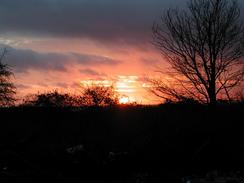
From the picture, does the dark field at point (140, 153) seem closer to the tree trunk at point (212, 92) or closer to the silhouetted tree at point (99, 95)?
the tree trunk at point (212, 92)

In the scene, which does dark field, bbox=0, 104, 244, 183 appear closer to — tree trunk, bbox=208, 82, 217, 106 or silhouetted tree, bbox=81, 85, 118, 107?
tree trunk, bbox=208, 82, 217, 106

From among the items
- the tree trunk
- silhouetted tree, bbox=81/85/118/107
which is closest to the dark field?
the tree trunk

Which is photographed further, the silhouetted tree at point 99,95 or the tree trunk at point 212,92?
the silhouetted tree at point 99,95

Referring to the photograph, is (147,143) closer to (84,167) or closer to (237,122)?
(84,167)

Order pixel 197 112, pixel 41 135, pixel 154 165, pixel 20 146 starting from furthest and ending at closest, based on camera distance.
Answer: pixel 197 112
pixel 41 135
pixel 20 146
pixel 154 165

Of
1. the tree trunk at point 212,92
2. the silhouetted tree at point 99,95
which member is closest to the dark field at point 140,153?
the tree trunk at point 212,92

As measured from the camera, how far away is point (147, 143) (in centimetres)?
1274

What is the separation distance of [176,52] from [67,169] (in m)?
19.7

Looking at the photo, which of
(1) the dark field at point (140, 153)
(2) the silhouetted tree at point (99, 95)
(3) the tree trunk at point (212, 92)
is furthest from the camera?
(2) the silhouetted tree at point (99, 95)

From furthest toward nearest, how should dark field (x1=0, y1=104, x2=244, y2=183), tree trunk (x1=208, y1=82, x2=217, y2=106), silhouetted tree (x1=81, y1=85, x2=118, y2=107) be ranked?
silhouetted tree (x1=81, y1=85, x2=118, y2=107)
tree trunk (x1=208, y1=82, x2=217, y2=106)
dark field (x1=0, y1=104, x2=244, y2=183)

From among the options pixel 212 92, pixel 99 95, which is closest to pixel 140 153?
pixel 212 92

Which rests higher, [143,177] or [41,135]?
[41,135]

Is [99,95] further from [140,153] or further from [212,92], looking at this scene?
[140,153]

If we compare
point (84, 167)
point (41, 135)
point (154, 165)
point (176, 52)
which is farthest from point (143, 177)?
point (176, 52)
